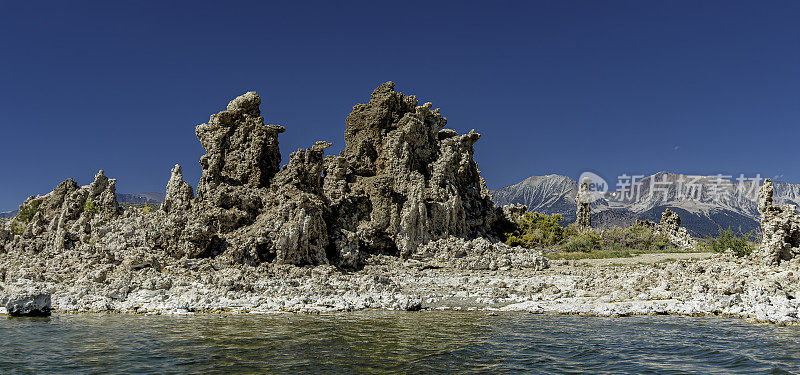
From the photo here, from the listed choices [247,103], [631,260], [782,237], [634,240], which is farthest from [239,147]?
[634,240]

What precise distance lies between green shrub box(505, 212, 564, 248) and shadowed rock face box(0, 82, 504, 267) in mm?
4563

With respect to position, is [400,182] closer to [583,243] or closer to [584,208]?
[583,243]

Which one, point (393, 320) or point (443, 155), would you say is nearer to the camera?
point (393, 320)

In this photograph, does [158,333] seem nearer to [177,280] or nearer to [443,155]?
[177,280]

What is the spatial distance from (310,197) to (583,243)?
33281 mm

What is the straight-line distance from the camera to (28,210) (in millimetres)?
48406

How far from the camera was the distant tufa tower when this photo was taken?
212 feet

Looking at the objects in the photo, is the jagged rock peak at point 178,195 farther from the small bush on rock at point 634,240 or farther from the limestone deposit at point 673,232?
the limestone deposit at point 673,232

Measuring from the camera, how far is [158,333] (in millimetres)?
14602

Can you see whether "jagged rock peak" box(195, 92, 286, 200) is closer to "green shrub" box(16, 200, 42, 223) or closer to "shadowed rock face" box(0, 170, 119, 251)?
"shadowed rock face" box(0, 170, 119, 251)

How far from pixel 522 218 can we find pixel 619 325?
42.3 meters

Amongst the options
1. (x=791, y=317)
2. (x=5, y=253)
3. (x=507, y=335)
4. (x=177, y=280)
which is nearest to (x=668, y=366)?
(x=507, y=335)

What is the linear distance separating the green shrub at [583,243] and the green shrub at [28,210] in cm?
5103

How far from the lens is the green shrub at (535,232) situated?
5330cm
